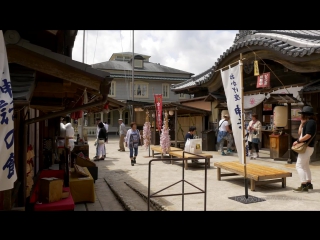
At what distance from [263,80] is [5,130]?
13.3m

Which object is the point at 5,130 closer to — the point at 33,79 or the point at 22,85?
the point at 22,85

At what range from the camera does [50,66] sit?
4.29 m

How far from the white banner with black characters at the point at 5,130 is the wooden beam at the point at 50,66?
39.4 inches

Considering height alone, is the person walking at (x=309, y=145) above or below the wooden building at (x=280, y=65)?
below

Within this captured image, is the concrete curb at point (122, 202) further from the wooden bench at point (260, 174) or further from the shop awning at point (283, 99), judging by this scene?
the shop awning at point (283, 99)

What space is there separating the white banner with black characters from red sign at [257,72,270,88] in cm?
1299

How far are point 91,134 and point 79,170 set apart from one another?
27.2 m

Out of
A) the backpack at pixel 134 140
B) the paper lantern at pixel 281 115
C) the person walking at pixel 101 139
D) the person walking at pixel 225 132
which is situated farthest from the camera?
the person walking at pixel 225 132

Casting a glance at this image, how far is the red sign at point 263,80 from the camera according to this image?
1389 cm

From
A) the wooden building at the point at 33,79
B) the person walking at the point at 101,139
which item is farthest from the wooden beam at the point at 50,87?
the person walking at the point at 101,139

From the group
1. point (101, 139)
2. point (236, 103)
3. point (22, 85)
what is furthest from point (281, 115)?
point (22, 85)
